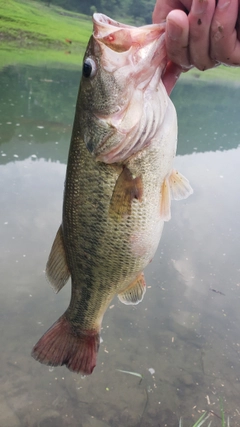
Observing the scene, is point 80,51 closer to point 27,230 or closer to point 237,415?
point 27,230

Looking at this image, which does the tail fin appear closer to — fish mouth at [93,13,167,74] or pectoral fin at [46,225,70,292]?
pectoral fin at [46,225,70,292]

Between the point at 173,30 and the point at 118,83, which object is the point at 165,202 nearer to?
the point at 118,83

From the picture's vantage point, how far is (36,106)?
10.9 m

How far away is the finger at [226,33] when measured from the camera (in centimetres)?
125

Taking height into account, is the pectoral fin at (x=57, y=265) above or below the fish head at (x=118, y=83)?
below

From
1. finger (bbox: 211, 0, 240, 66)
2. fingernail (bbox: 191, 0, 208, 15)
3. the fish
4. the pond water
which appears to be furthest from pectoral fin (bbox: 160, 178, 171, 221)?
the pond water

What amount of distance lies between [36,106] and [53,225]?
22.9 feet

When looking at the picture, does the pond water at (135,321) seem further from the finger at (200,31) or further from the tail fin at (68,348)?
the finger at (200,31)

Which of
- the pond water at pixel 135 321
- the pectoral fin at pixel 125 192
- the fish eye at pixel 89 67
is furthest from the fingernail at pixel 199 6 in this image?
the pond water at pixel 135 321

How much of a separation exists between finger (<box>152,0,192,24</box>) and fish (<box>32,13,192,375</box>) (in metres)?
0.08

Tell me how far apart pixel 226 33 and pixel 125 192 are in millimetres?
794

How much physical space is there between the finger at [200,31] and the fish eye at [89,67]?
0.46m

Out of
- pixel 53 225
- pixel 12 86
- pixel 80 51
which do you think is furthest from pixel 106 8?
pixel 53 225

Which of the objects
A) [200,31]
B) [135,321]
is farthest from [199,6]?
[135,321]
